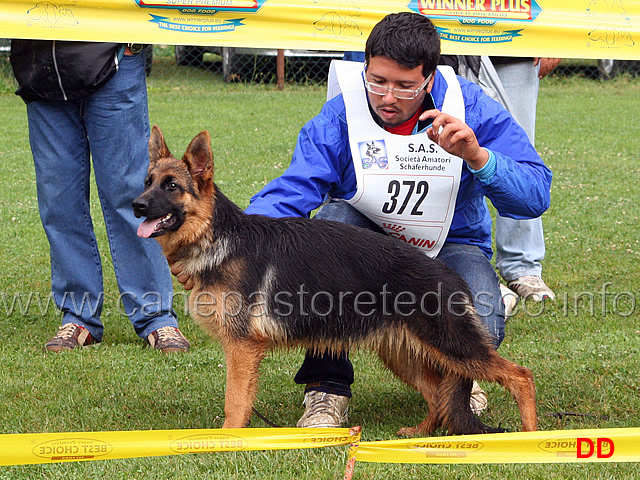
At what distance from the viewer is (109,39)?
188 inches

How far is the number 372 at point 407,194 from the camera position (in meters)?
3.81

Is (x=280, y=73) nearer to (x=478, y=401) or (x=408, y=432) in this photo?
(x=478, y=401)

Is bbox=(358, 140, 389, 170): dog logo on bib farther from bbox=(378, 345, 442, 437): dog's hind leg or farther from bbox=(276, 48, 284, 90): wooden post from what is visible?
bbox=(276, 48, 284, 90): wooden post

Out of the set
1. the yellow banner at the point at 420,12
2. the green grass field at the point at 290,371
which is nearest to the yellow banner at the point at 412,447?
the green grass field at the point at 290,371

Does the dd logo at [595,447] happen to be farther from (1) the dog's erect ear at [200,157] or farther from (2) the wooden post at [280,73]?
(2) the wooden post at [280,73]

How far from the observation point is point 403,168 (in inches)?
150

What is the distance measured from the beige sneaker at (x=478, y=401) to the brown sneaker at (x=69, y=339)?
2.43 metres

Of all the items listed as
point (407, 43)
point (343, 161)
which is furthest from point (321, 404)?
point (407, 43)

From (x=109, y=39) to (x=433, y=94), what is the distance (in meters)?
2.11

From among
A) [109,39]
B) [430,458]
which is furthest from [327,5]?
[430,458]

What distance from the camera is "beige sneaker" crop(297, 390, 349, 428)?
371 cm

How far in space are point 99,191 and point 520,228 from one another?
10.2 ft

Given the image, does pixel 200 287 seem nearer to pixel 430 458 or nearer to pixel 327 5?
pixel 430 458

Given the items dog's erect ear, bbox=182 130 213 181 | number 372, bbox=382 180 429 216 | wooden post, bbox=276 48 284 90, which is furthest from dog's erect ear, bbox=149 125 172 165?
wooden post, bbox=276 48 284 90
